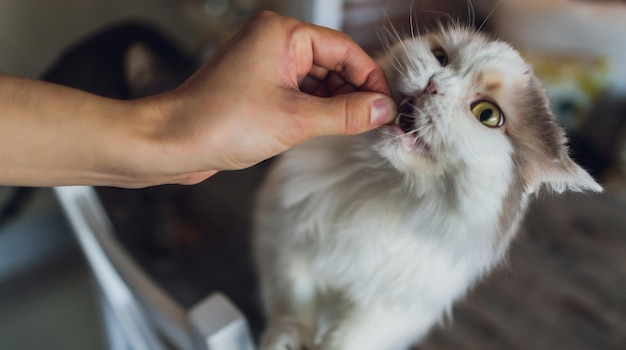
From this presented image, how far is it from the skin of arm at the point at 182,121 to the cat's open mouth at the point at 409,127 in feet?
0.16

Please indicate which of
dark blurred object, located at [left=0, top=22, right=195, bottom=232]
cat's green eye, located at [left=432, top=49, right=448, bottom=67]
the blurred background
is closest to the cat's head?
cat's green eye, located at [left=432, top=49, right=448, bottom=67]

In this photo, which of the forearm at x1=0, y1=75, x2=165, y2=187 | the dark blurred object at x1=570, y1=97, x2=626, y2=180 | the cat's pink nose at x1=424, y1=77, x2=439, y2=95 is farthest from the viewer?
the dark blurred object at x1=570, y1=97, x2=626, y2=180

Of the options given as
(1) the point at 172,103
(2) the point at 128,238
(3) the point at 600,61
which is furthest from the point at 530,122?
(2) the point at 128,238

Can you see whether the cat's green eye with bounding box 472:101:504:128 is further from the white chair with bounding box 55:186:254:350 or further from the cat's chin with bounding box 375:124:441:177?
the white chair with bounding box 55:186:254:350

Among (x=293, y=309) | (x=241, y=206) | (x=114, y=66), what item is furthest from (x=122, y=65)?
(x=293, y=309)

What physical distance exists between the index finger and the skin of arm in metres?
0.07

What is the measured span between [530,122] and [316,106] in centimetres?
34

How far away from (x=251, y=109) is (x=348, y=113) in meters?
0.13

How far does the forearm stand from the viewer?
0.56 m

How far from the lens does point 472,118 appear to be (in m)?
0.66

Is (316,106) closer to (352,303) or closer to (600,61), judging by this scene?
(352,303)

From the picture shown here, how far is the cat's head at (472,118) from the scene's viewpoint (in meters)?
0.66

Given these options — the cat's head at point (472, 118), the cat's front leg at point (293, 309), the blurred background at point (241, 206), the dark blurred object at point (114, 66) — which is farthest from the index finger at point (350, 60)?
the dark blurred object at point (114, 66)

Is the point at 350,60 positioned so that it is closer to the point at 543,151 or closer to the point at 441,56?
the point at 441,56
